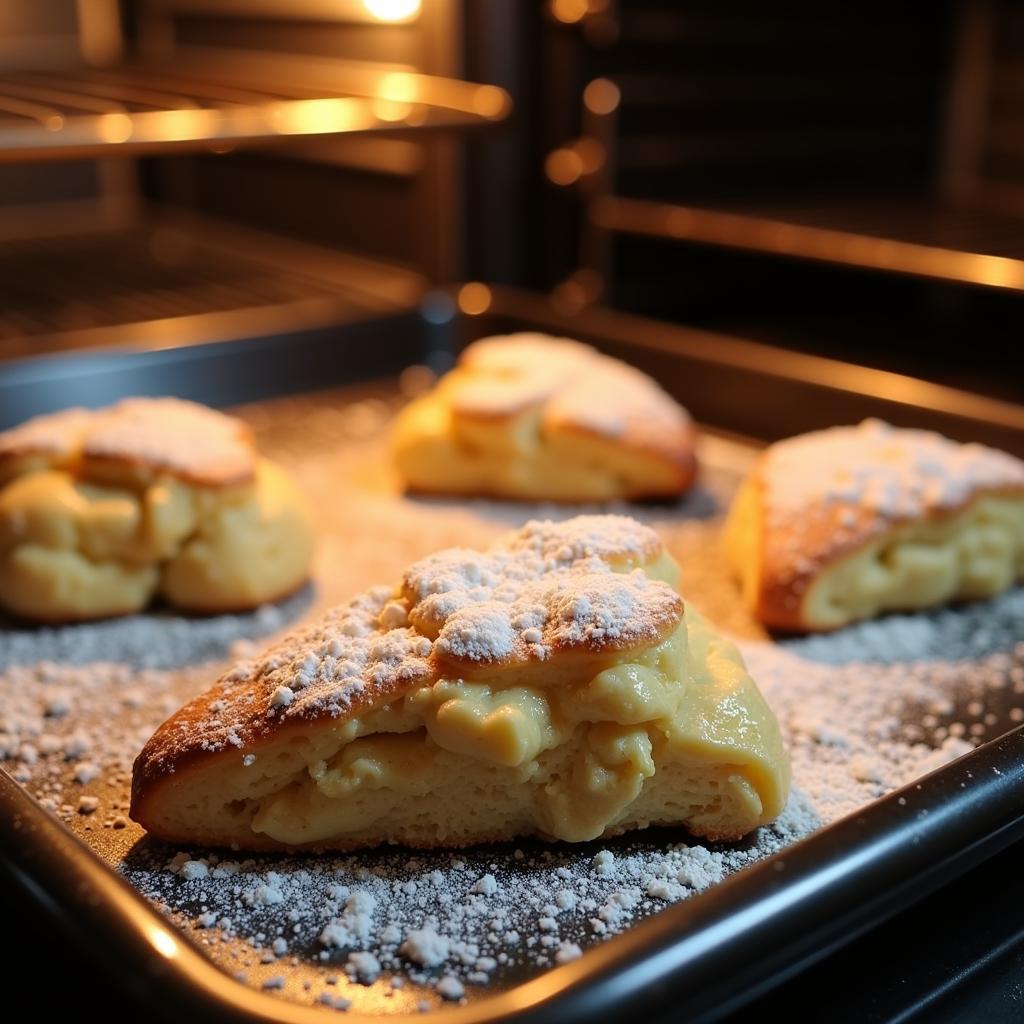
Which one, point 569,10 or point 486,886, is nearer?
point 486,886

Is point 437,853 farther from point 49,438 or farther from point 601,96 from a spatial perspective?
point 601,96

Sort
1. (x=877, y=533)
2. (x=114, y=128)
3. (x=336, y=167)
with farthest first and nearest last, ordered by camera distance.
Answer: (x=336, y=167) → (x=114, y=128) → (x=877, y=533)

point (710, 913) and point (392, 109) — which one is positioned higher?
point (392, 109)

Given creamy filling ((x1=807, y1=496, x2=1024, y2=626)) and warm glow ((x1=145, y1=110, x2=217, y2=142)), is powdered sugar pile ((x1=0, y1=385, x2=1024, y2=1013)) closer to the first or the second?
creamy filling ((x1=807, y1=496, x2=1024, y2=626))

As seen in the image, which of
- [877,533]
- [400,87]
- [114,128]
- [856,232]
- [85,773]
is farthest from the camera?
[856,232]

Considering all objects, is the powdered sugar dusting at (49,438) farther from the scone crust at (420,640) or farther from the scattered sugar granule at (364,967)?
the scattered sugar granule at (364,967)

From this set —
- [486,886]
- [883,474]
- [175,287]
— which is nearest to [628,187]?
[175,287]

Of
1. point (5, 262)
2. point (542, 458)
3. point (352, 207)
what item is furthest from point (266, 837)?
point (5, 262)

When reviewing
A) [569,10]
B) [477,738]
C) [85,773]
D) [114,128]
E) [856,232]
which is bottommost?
[85,773]
